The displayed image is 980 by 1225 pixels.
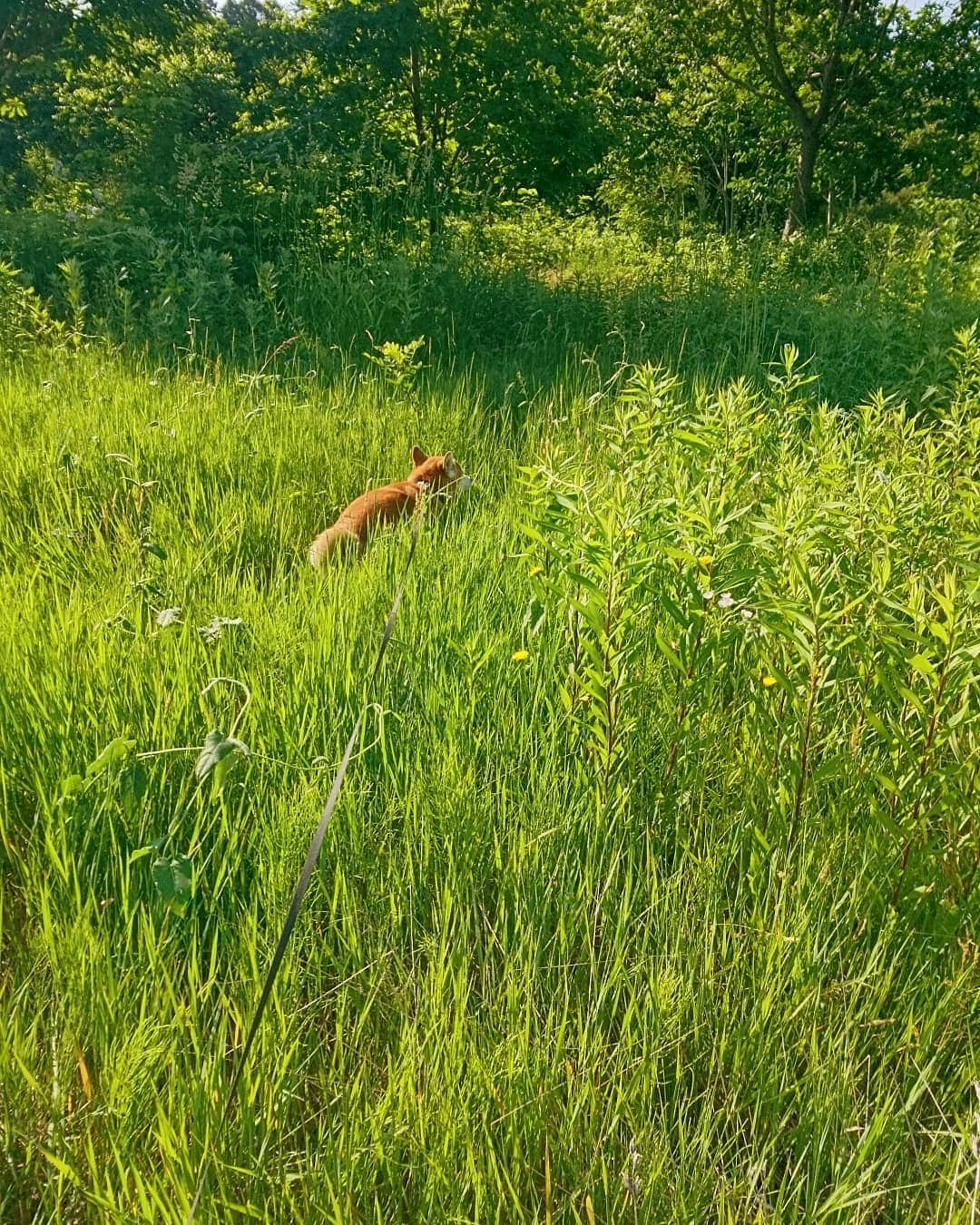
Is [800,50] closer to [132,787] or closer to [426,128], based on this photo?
[426,128]

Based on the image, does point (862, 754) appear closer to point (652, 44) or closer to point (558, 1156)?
point (558, 1156)

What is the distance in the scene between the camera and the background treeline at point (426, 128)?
6547mm

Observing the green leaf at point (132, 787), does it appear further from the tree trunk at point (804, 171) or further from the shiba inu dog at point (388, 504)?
the tree trunk at point (804, 171)

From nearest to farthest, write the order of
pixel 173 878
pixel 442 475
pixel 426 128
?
pixel 173 878 → pixel 442 475 → pixel 426 128

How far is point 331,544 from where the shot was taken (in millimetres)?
2832

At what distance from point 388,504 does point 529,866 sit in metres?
1.75

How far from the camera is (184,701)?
6.10 ft

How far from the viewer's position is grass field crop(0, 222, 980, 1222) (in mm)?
1148

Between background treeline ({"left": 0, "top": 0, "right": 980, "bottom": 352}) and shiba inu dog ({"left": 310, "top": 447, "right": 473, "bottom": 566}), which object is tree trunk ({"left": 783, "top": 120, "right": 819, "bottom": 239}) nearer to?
background treeline ({"left": 0, "top": 0, "right": 980, "bottom": 352})

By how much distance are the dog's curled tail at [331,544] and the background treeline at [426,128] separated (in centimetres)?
277

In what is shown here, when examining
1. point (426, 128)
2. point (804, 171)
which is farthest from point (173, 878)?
point (804, 171)

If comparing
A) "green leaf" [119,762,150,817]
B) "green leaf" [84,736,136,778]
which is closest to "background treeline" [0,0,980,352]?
"green leaf" [119,762,150,817]

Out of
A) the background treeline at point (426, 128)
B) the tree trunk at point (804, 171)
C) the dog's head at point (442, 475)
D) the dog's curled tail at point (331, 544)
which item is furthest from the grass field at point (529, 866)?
the tree trunk at point (804, 171)

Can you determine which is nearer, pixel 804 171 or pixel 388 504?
pixel 388 504
